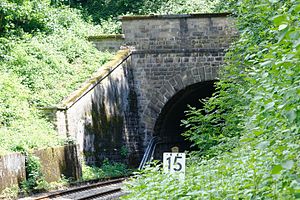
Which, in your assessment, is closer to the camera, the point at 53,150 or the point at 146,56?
the point at 53,150

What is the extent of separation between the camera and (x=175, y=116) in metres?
22.4

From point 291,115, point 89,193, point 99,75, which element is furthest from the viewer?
point 99,75

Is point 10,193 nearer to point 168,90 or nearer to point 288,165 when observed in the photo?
point 168,90

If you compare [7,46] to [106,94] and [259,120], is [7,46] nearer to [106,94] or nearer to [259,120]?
[106,94]

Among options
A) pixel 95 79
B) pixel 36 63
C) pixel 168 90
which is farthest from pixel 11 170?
pixel 168 90

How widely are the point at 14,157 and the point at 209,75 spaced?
926cm

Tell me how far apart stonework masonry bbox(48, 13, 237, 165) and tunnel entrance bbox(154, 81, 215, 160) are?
1.64ft

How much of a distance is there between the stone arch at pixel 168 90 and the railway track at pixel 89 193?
20.2 feet

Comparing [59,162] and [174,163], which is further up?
[174,163]

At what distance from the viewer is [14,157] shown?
40.2ft

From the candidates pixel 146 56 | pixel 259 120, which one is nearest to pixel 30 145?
pixel 146 56

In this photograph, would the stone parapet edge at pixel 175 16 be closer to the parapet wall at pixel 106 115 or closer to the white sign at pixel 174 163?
the parapet wall at pixel 106 115

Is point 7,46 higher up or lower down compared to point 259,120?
higher up

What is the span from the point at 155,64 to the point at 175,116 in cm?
302
